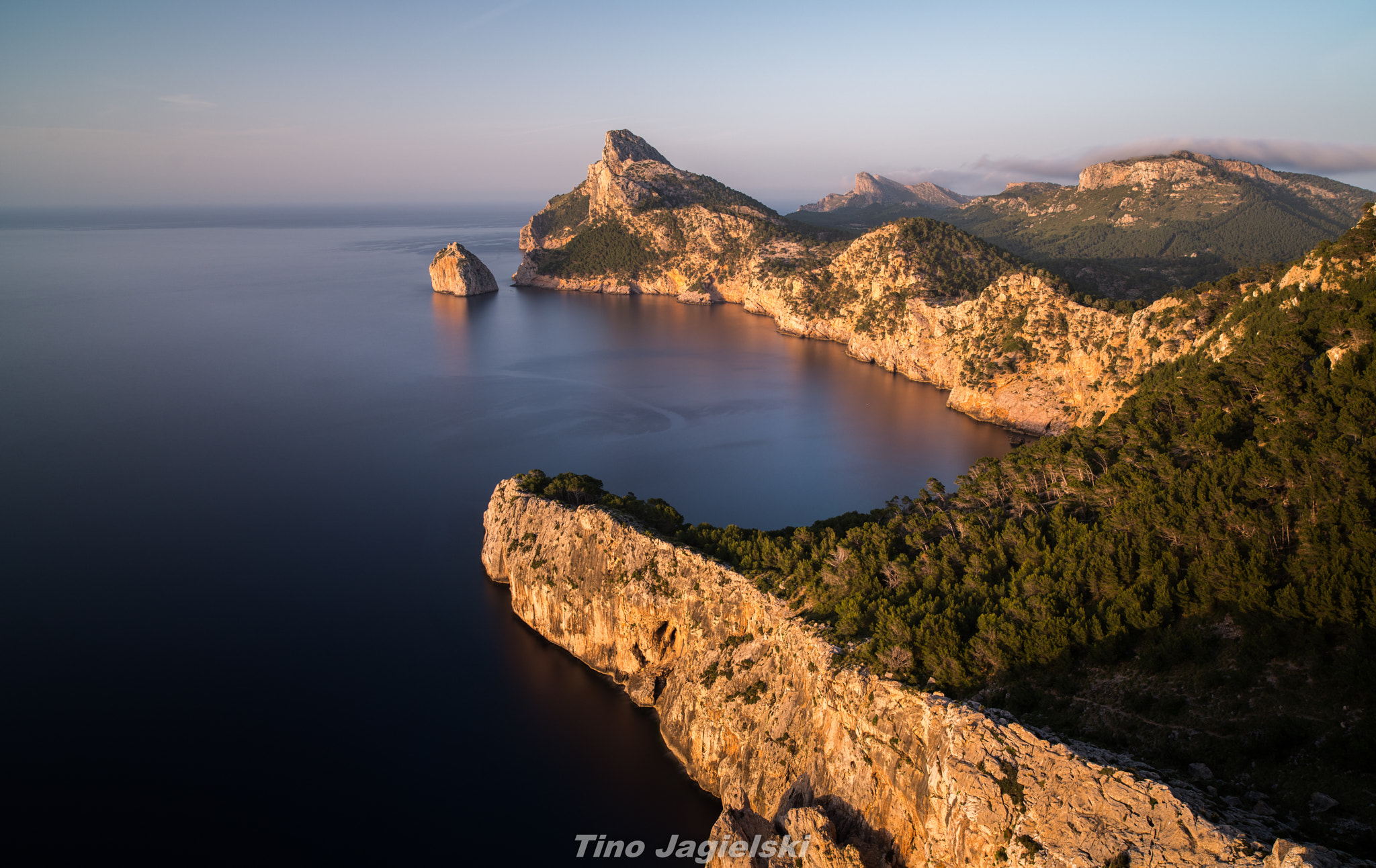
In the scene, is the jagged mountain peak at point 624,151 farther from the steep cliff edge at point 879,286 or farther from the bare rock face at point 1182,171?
the bare rock face at point 1182,171

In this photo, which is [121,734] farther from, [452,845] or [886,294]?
[886,294]

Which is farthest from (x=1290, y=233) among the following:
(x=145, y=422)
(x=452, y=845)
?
(x=145, y=422)

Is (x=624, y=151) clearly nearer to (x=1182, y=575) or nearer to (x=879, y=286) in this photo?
(x=879, y=286)

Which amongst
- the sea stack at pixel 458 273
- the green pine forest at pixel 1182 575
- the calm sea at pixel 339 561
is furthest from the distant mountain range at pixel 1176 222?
the sea stack at pixel 458 273

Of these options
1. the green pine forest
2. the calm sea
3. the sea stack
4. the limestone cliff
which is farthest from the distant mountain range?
the sea stack

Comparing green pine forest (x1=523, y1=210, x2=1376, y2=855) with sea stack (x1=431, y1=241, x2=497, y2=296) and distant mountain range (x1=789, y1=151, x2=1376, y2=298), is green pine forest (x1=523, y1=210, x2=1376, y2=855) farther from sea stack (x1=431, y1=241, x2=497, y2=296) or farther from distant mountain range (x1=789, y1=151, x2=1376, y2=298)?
sea stack (x1=431, y1=241, x2=497, y2=296)

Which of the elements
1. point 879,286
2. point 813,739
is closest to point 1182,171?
point 879,286
